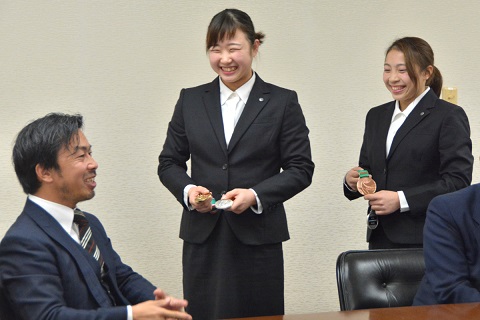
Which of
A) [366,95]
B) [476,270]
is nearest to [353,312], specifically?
[476,270]

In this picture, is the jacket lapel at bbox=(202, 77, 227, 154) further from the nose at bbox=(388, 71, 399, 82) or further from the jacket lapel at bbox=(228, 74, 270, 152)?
the nose at bbox=(388, 71, 399, 82)

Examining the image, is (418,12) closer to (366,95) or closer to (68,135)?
(366,95)

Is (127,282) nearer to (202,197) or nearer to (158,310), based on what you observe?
Result: (158,310)

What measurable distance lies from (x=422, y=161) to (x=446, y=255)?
1012mm

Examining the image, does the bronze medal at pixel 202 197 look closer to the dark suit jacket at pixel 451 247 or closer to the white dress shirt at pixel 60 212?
the white dress shirt at pixel 60 212

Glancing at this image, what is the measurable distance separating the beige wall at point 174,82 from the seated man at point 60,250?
2266mm

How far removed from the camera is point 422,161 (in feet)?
11.0

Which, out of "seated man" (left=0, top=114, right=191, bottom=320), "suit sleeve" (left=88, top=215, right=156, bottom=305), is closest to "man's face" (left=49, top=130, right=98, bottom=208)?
"seated man" (left=0, top=114, right=191, bottom=320)

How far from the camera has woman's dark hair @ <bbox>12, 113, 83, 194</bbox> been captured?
2260mm

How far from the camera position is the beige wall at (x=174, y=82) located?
4.56 m

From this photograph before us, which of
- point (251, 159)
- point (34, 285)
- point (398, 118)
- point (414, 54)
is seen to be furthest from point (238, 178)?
point (34, 285)

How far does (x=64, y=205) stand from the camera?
229cm

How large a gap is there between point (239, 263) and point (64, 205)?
43.4 inches

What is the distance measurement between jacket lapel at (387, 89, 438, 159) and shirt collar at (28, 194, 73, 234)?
1.65m
